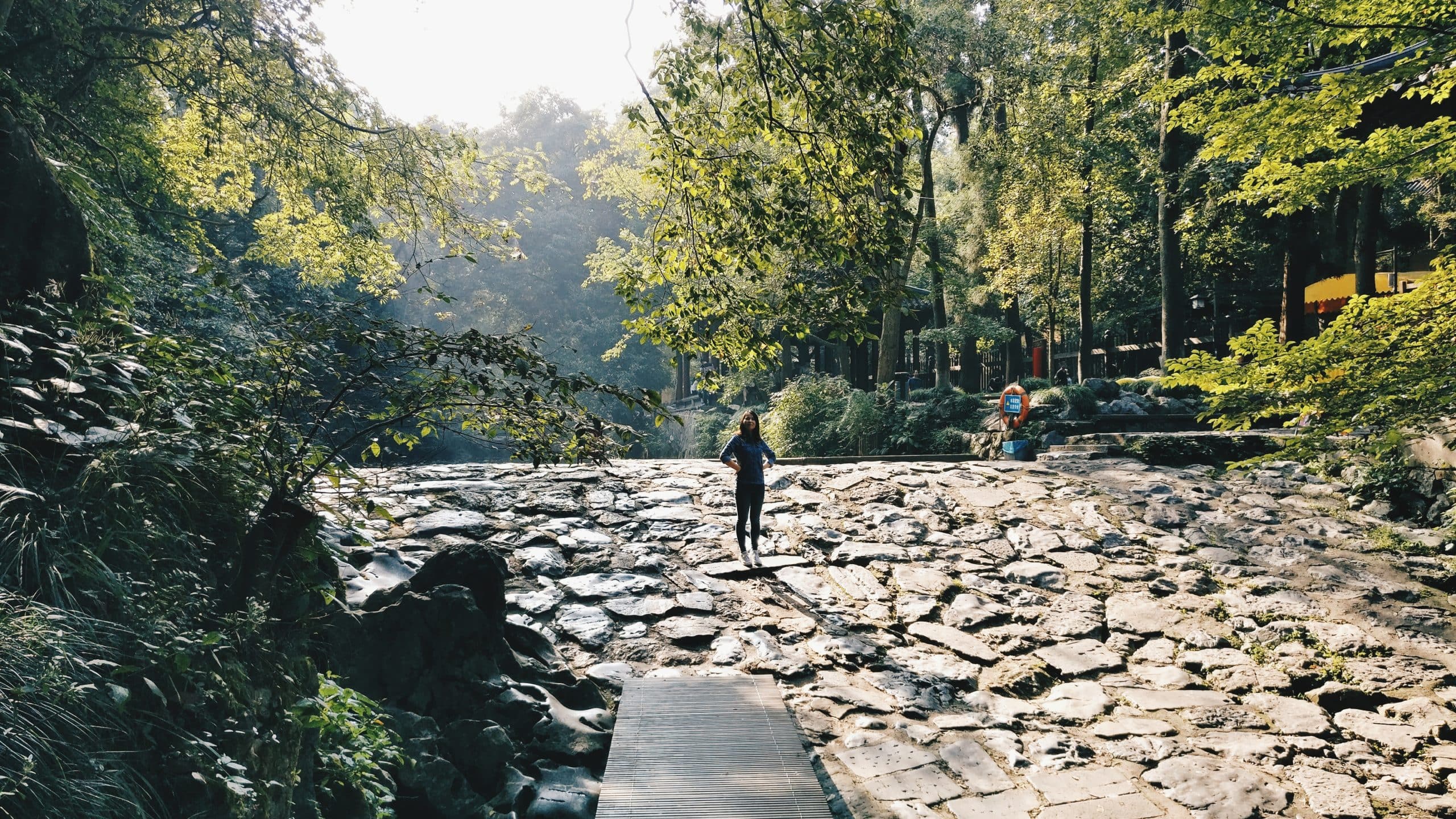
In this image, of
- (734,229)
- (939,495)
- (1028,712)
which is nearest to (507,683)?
(734,229)

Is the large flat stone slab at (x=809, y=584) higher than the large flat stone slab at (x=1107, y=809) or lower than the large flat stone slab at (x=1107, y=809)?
higher

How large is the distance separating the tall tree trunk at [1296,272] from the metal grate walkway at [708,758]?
14.7m

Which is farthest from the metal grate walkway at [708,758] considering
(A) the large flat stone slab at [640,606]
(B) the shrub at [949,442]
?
(B) the shrub at [949,442]

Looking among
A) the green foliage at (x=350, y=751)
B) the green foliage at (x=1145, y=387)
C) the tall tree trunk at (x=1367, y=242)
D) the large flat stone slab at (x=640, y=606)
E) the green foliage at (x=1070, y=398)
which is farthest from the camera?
the green foliage at (x=1145, y=387)

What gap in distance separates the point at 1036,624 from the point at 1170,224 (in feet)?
40.5

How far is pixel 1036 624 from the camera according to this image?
6992 mm

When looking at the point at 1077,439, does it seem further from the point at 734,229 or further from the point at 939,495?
the point at 734,229

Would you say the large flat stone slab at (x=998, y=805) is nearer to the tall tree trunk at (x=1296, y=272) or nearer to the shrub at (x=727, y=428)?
the tall tree trunk at (x=1296, y=272)

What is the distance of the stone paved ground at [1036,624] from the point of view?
15.0 feet

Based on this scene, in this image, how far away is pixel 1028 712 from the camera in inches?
217

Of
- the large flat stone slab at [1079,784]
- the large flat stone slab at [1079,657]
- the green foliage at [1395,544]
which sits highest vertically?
the green foliage at [1395,544]

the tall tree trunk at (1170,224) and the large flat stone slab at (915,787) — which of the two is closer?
the large flat stone slab at (915,787)

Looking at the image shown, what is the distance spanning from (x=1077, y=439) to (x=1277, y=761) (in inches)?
336

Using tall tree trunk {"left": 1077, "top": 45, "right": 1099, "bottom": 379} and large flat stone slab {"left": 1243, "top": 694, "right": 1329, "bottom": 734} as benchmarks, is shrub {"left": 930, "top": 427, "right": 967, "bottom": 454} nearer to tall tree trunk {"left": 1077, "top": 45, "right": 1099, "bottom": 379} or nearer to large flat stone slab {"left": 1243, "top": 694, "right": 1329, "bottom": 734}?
tall tree trunk {"left": 1077, "top": 45, "right": 1099, "bottom": 379}
